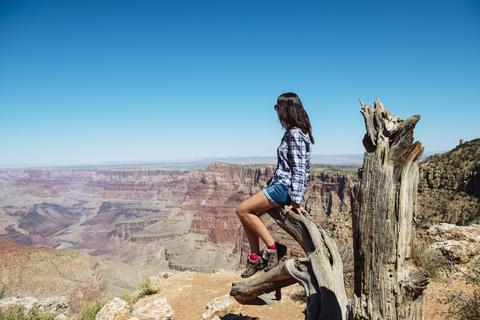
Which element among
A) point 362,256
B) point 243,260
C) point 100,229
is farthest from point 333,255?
point 100,229

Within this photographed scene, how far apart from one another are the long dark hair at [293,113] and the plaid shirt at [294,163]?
0.10 metres

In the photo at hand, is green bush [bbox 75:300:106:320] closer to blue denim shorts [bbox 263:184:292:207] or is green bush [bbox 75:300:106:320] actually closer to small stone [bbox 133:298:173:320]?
small stone [bbox 133:298:173:320]

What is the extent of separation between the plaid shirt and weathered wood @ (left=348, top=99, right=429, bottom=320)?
729mm

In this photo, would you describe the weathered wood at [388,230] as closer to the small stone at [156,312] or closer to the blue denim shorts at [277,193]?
the blue denim shorts at [277,193]

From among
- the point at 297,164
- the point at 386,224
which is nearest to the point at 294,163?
the point at 297,164

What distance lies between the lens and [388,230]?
2438 millimetres

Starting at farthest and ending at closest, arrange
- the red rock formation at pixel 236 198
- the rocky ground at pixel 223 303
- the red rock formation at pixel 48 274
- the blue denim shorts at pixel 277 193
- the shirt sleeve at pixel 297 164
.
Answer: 1. the red rock formation at pixel 236 198
2. the red rock formation at pixel 48 274
3. the rocky ground at pixel 223 303
4. the blue denim shorts at pixel 277 193
5. the shirt sleeve at pixel 297 164

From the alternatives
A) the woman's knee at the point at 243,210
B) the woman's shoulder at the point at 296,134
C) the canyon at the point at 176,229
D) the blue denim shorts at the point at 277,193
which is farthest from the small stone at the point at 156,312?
the canyon at the point at 176,229

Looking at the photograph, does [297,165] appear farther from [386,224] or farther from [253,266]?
[253,266]

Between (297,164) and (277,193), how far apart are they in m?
0.43

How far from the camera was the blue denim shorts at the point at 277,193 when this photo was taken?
10.8 ft

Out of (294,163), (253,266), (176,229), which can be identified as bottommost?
(176,229)

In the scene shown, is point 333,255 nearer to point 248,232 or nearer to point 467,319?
point 248,232

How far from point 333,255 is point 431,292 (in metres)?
5.74
